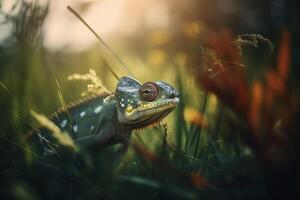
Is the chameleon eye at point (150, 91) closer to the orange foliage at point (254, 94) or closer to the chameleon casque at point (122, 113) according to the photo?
the chameleon casque at point (122, 113)

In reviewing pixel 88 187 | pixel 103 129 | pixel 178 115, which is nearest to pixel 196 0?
pixel 103 129

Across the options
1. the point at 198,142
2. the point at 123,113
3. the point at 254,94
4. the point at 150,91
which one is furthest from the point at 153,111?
the point at 254,94

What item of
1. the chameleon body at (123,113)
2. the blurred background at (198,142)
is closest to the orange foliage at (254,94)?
the blurred background at (198,142)

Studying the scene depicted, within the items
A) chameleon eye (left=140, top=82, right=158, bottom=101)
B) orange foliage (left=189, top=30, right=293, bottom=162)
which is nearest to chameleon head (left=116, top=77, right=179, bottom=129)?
chameleon eye (left=140, top=82, right=158, bottom=101)

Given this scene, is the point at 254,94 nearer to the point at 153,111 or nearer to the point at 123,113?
the point at 153,111

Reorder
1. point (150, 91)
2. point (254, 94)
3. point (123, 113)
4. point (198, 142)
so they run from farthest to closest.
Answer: point (123, 113) < point (150, 91) < point (198, 142) < point (254, 94)

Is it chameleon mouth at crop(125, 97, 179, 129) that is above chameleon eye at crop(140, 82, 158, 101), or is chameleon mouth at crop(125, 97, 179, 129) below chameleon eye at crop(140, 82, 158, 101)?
below

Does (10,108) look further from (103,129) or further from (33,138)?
(103,129)

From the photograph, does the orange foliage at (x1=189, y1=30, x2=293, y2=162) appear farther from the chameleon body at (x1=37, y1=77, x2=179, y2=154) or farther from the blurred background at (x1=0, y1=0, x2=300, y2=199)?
the chameleon body at (x1=37, y1=77, x2=179, y2=154)
